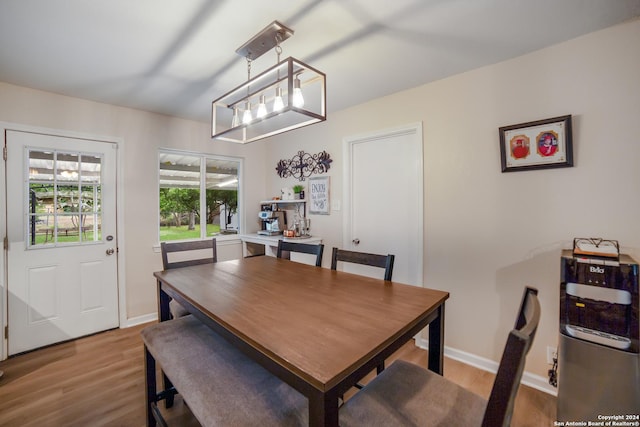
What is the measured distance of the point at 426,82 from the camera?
2.39m

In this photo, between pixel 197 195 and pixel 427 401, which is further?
pixel 197 195

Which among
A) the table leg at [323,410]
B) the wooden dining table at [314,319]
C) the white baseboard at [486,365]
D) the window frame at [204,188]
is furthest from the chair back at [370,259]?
the window frame at [204,188]

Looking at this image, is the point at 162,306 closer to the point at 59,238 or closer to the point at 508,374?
the point at 59,238

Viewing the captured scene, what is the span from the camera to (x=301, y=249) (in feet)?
7.36

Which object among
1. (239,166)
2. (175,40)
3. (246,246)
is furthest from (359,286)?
(239,166)

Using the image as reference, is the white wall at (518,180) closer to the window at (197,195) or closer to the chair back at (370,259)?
the chair back at (370,259)

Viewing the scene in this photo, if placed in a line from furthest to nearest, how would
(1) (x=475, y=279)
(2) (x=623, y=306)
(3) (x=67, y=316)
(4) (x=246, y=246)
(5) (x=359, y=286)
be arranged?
(4) (x=246, y=246), (3) (x=67, y=316), (1) (x=475, y=279), (5) (x=359, y=286), (2) (x=623, y=306)

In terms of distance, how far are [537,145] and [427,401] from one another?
181cm

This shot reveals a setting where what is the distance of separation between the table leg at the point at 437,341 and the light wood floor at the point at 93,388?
81 centimetres

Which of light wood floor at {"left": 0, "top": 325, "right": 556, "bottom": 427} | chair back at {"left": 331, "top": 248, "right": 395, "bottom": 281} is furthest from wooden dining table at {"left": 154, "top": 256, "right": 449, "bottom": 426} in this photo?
light wood floor at {"left": 0, "top": 325, "right": 556, "bottom": 427}

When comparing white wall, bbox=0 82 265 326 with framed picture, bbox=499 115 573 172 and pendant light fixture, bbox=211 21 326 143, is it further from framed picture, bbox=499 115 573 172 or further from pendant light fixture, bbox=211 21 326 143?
→ framed picture, bbox=499 115 573 172

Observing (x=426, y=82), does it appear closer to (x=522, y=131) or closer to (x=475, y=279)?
(x=522, y=131)

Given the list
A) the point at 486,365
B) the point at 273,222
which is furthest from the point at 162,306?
the point at 486,365

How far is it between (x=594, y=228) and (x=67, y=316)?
431 centimetres
